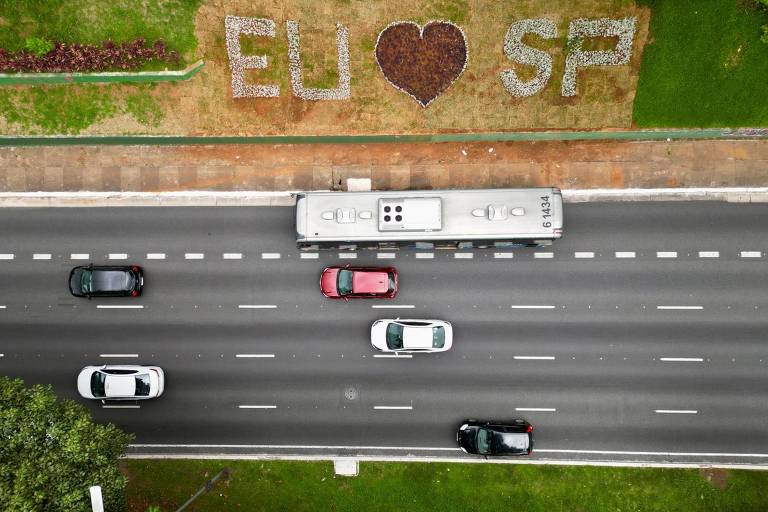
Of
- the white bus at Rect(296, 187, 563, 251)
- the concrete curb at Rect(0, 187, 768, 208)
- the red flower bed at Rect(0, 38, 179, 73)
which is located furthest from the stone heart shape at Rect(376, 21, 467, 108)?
the red flower bed at Rect(0, 38, 179, 73)

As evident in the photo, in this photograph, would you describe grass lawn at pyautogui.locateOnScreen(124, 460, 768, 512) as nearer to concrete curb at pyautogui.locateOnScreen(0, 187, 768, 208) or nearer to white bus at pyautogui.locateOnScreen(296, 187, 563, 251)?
white bus at pyautogui.locateOnScreen(296, 187, 563, 251)

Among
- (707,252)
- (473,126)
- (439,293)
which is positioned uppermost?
(473,126)

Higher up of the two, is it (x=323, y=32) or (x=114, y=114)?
(x=323, y=32)

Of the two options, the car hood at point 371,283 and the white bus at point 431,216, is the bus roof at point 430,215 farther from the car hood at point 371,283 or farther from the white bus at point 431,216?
the car hood at point 371,283

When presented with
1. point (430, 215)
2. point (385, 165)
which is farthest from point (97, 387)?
point (430, 215)

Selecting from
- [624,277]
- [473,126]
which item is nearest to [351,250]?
[473,126]

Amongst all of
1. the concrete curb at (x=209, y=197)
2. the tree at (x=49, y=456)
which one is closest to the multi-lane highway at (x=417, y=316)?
the concrete curb at (x=209, y=197)

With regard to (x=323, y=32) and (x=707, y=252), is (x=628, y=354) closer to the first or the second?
(x=707, y=252)
